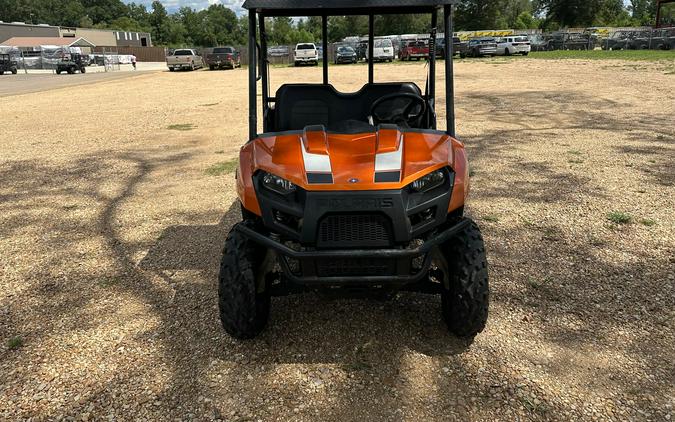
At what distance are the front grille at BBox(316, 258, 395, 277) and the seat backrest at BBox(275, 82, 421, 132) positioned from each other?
1.42 metres

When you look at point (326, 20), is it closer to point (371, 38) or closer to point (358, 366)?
point (371, 38)

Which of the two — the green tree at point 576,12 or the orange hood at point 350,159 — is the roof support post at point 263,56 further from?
the green tree at point 576,12

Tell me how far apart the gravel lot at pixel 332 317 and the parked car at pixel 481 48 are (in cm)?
3292

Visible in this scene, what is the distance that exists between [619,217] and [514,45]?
36.4m

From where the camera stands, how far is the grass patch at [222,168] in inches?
273

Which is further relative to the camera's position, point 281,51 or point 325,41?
point 281,51

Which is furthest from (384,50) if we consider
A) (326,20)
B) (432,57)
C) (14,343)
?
(14,343)

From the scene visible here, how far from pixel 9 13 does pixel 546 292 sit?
169 metres

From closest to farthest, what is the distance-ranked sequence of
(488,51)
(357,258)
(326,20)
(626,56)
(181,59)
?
(357,258) → (326,20) → (626,56) → (181,59) → (488,51)

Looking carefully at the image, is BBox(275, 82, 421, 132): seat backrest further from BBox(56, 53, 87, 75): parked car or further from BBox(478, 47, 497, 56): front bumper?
BBox(478, 47, 497, 56): front bumper

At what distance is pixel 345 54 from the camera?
120ft

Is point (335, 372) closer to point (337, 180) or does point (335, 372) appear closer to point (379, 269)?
point (379, 269)

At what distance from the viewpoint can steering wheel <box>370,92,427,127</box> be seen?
11.4 ft

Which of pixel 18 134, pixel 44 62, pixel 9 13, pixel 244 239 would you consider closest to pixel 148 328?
pixel 244 239
